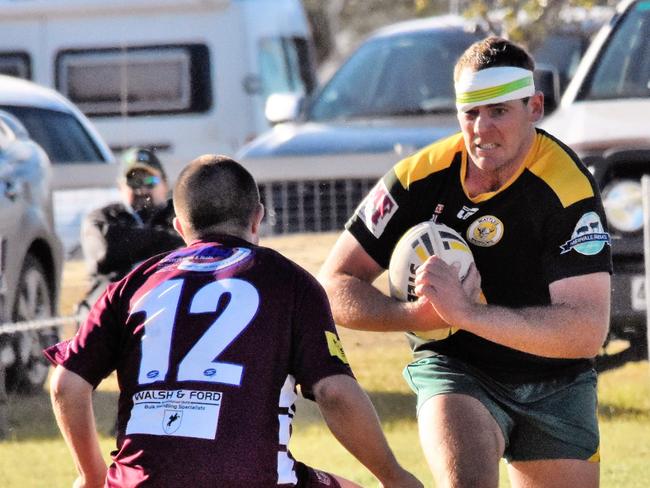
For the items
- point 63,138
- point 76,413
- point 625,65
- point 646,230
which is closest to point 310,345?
point 76,413

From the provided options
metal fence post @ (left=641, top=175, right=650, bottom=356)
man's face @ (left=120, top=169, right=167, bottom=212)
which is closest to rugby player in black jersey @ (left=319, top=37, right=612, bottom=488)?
metal fence post @ (left=641, top=175, right=650, bottom=356)

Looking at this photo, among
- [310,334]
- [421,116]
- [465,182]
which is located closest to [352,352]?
[421,116]

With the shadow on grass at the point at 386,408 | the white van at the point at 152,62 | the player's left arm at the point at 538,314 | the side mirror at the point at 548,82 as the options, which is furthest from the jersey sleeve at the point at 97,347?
the white van at the point at 152,62

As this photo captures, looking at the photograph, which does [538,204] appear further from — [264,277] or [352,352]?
[352,352]

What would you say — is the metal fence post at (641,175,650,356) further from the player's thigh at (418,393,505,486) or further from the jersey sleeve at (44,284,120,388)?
the jersey sleeve at (44,284,120,388)

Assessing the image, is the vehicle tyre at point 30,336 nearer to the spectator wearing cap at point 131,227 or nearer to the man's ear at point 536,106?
the spectator wearing cap at point 131,227

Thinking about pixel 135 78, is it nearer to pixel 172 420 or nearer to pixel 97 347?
pixel 97 347

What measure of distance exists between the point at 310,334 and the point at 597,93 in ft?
19.9

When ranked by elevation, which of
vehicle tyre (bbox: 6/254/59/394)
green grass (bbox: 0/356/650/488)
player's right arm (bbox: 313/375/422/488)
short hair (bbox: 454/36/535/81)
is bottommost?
green grass (bbox: 0/356/650/488)

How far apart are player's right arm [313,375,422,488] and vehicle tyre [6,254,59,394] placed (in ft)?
17.6

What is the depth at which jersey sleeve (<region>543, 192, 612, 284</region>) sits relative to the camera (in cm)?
505

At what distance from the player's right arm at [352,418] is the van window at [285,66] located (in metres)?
12.1

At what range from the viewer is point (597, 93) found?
9.94 m

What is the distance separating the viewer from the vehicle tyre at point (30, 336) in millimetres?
9422
